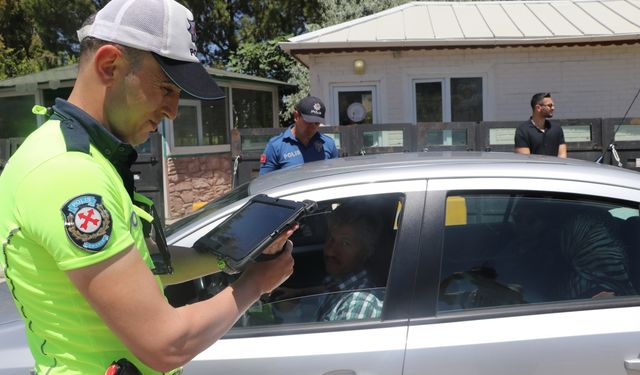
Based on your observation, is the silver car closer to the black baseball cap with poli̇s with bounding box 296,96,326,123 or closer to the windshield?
the windshield

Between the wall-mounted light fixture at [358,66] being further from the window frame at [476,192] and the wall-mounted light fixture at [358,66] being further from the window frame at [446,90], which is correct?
the window frame at [476,192]

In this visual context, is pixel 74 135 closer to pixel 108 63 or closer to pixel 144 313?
pixel 108 63

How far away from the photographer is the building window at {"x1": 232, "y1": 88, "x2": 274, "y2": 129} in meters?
13.5

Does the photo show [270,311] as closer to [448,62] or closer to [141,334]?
[141,334]

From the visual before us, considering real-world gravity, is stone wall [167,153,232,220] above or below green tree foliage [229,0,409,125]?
below

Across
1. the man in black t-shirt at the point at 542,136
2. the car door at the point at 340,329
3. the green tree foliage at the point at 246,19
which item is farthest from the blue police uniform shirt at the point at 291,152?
the green tree foliage at the point at 246,19

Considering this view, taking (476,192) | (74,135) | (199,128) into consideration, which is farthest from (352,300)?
(199,128)

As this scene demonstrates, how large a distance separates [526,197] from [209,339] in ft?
4.49

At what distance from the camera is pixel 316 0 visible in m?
19.6

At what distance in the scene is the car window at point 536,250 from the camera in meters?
2.04

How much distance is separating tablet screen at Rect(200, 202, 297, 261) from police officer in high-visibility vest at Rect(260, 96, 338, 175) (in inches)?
130

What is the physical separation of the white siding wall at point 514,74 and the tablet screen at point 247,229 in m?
8.28

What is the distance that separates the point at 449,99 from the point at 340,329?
27.0ft

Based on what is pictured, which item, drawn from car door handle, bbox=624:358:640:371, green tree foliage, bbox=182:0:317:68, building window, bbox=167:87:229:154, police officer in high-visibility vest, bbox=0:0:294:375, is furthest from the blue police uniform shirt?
green tree foliage, bbox=182:0:317:68
